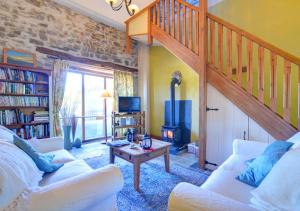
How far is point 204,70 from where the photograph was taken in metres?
3.09

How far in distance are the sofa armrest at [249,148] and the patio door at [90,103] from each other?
379 cm

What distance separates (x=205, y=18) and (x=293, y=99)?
220cm

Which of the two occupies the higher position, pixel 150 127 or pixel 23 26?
pixel 23 26

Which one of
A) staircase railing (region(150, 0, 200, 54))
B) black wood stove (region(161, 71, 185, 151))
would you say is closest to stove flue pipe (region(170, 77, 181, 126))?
black wood stove (region(161, 71, 185, 151))

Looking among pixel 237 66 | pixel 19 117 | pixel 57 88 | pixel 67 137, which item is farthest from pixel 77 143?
pixel 237 66

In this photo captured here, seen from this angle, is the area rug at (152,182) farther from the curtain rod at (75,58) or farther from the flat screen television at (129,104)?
the curtain rod at (75,58)

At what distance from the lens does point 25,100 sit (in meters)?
3.26

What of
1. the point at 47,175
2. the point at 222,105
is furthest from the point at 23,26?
the point at 222,105

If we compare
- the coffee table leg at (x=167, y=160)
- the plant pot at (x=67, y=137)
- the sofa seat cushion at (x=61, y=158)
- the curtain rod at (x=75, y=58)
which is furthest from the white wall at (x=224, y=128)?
the plant pot at (x=67, y=137)

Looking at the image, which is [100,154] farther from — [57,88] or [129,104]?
[57,88]

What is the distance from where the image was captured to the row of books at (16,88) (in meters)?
3.02

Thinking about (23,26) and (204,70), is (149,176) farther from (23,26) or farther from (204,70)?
(23,26)

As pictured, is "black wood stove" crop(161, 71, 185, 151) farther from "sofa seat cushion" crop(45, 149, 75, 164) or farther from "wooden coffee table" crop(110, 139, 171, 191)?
"sofa seat cushion" crop(45, 149, 75, 164)

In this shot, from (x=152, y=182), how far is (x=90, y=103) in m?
3.38
